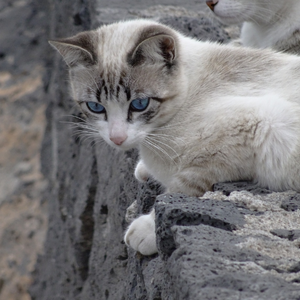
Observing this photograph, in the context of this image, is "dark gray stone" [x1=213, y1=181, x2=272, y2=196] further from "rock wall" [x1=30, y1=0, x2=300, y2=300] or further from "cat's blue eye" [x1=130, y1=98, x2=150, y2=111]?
"cat's blue eye" [x1=130, y1=98, x2=150, y2=111]

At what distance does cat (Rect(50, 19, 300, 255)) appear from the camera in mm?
2076

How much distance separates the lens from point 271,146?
206 cm

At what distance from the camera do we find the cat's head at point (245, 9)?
3.42 m

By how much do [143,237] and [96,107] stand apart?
2.27 feet

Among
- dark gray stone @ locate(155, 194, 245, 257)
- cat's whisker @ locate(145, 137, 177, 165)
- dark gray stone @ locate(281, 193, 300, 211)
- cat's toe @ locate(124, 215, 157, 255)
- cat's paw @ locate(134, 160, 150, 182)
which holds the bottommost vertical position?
cat's paw @ locate(134, 160, 150, 182)

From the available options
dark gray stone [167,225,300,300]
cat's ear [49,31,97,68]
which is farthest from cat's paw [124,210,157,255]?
cat's ear [49,31,97,68]

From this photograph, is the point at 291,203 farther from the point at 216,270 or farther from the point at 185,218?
the point at 216,270

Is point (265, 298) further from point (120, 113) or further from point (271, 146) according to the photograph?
point (120, 113)

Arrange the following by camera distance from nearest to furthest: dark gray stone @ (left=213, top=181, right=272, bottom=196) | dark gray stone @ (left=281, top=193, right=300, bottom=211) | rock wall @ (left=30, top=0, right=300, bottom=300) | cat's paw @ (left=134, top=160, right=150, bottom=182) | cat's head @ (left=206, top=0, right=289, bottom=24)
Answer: rock wall @ (left=30, top=0, right=300, bottom=300), dark gray stone @ (left=281, top=193, right=300, bottom=211), dark gray stone @ (left=213, top=181, right=272, bottom=196), cat's paw @ (left=134, top=160, right=150, bottom=182), cat's head @ (left=206, top=0, right=289, bottom=24)

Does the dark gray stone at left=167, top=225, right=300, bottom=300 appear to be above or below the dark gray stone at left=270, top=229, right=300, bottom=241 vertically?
above

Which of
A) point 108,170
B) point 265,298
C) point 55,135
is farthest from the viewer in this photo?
point 55,135

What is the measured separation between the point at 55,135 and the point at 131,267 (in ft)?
9.86

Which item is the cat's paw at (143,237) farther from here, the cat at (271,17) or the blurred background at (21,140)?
the blurred background at (21,140)

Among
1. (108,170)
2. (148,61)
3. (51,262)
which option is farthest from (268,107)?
(51,262)
